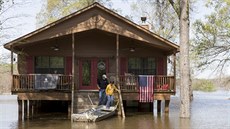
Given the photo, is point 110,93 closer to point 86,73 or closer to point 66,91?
point 66,91

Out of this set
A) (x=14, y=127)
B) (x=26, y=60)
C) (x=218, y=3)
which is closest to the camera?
(x=14, y=127)

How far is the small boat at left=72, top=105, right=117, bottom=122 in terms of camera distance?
18484 mm

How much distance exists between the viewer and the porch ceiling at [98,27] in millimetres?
22156

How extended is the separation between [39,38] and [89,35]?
4093 mm

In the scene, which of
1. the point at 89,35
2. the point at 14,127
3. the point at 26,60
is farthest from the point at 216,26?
the point at 14,127

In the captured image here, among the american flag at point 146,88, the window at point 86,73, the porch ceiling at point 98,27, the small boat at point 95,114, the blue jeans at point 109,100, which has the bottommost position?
the small boat at point 95,114

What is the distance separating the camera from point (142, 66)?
997 inches

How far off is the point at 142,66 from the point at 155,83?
290 centimetres

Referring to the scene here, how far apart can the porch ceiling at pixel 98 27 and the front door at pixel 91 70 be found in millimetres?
3379

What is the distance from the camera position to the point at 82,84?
25406mm

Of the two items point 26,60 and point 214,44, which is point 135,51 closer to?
point 26,60

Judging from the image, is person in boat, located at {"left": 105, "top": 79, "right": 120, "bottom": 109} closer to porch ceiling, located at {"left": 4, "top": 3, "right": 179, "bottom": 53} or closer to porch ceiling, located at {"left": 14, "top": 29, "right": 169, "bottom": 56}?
porch ceiling, located at {"left": 4, "top": 3, "right": 179, "bottom": 53}

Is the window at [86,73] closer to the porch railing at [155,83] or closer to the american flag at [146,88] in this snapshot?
the porch railing at [155,83]

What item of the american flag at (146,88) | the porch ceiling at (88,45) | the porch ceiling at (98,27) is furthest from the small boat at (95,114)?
the porch ceiling at (88,45)
